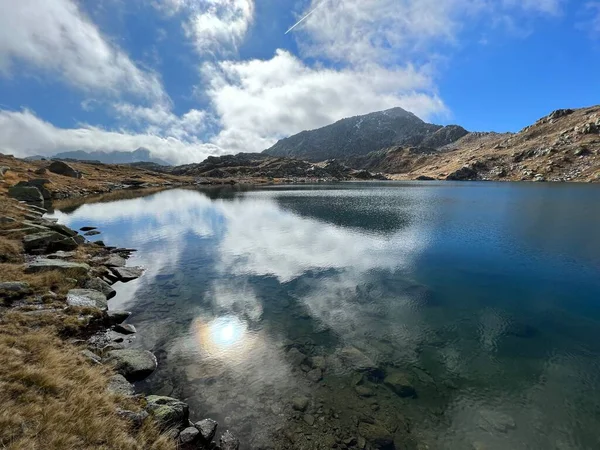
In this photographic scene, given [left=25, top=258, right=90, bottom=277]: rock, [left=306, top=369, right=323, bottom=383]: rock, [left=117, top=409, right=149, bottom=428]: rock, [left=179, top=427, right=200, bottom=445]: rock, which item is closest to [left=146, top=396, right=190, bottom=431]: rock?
[left=179, top=427, right=200, bottom=445]: rock

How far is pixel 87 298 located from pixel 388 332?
2209cm

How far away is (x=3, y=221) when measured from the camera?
123 feet

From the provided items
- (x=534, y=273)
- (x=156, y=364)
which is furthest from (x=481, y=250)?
(x=156, y=364)

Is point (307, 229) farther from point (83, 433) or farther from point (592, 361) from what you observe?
point (83, 433)

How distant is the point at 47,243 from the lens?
33.7m

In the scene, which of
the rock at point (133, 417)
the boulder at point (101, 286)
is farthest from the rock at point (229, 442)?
the boulder at point (101, 286)

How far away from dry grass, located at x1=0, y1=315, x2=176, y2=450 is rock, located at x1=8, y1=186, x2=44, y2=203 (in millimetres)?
94314

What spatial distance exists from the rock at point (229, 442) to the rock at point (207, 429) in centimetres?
48

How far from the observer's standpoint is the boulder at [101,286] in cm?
2614

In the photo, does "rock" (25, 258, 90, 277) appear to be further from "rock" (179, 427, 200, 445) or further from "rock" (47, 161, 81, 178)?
"rock" (47, 161, 81, 178)

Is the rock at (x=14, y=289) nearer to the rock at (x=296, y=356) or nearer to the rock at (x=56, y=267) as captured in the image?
the rock at (x=56, y=267)

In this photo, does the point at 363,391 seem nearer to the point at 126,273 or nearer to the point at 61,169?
the point at 126,273

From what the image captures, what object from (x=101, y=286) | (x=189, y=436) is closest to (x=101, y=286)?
(x=101, y=286)

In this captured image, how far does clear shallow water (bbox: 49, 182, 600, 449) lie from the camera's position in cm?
1370
